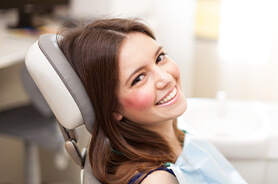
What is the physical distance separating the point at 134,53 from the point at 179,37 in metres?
1.38

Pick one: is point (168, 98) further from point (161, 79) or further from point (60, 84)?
point (60, 84)

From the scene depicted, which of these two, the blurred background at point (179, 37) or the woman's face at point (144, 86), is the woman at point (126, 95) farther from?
the blurred background at point (179, 37)

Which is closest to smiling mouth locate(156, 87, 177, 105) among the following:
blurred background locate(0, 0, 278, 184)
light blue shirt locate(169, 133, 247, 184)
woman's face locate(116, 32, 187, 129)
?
woman's face locate(116, 32, 187, 129)

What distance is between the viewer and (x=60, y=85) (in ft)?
2.96

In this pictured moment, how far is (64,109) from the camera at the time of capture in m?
0.92

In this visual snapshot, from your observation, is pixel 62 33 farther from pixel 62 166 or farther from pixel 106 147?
pixel 62 166

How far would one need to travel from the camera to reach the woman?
3.03 ft

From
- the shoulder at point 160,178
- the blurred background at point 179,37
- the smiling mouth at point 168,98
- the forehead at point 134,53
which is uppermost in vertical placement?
the forehead at point 134,53

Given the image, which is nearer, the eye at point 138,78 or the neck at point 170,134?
the eye at point 138,78

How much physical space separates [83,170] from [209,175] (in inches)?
11.9

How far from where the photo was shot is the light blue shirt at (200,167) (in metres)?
0.96

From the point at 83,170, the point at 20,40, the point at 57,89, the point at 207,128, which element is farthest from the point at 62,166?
the point at 57,89

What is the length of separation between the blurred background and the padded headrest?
1079 mm

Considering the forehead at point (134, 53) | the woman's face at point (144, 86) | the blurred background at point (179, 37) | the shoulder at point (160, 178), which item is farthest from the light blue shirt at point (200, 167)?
the blurred background at point (179, 37)
